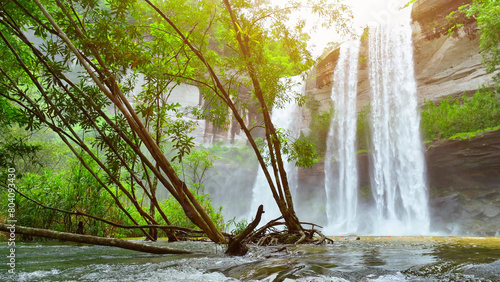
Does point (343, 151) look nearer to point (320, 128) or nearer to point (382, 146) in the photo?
point (382, 146)

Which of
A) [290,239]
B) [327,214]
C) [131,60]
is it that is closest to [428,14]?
[327,214]

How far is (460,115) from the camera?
1656 centimetres

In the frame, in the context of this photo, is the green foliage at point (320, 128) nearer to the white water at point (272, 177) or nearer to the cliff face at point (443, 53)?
the white water at point (272, 177)

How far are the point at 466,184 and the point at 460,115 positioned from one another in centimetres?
371

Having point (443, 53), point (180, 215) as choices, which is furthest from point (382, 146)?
point (180, 215)

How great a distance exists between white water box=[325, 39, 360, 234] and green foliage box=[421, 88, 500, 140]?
479 cm

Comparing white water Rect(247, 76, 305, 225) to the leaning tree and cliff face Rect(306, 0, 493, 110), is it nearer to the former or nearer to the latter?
cliff face Rect(306, 0, 493, 110)

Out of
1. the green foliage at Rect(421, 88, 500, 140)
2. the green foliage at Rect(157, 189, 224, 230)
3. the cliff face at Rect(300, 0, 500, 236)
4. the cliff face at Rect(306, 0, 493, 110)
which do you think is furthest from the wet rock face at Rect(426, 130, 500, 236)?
the green foliage at Rect(157, 189, 224, 230)

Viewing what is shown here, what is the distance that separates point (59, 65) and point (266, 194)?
2066 cm

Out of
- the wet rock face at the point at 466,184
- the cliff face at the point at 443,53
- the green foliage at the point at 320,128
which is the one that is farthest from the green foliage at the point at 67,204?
the cliff face at the point at 443,53

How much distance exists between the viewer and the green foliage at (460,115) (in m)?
15.5

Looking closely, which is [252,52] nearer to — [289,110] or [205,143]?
[289,110]

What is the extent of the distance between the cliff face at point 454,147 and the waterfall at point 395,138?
708 mm

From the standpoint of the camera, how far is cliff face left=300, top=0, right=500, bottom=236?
15.5 metres
